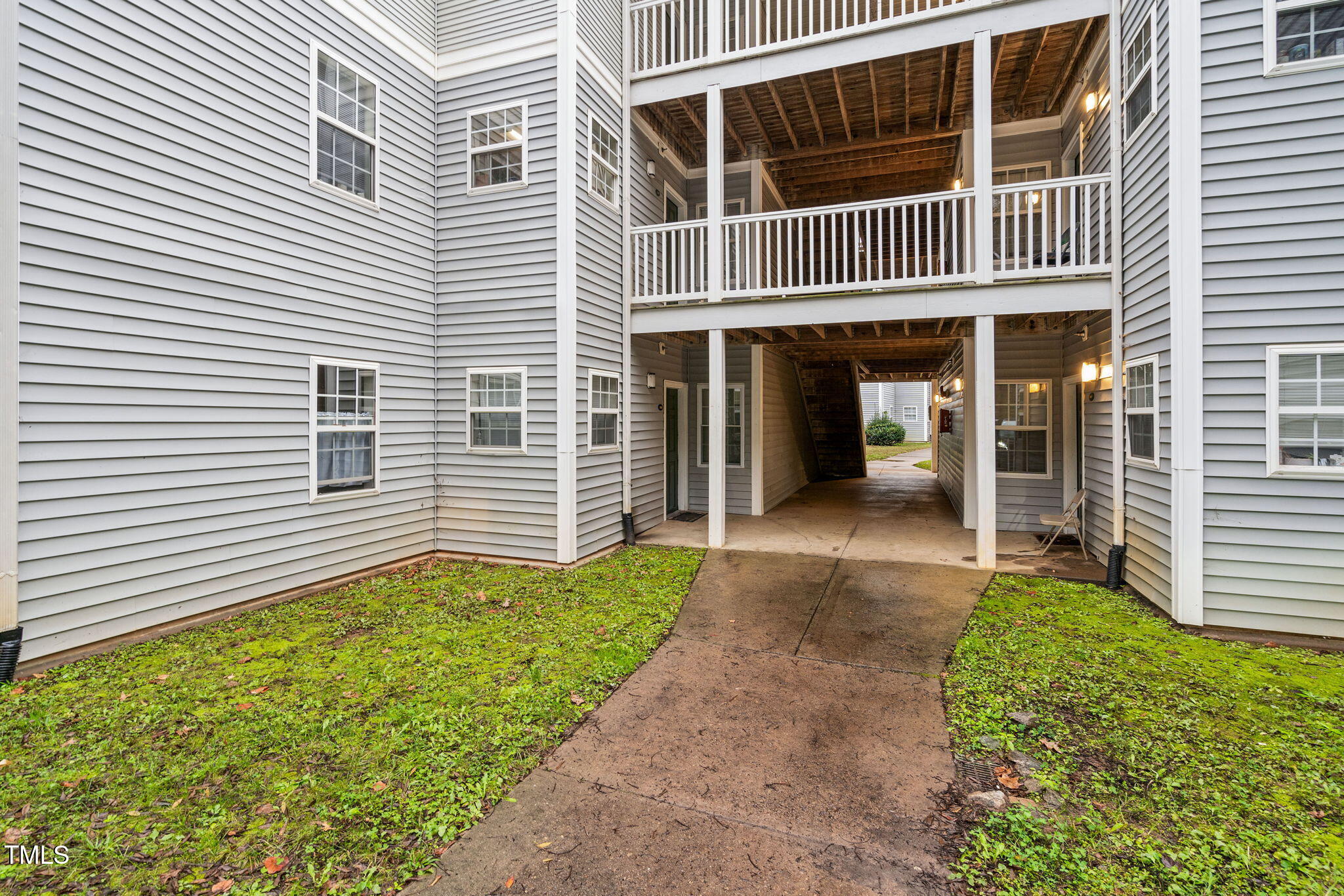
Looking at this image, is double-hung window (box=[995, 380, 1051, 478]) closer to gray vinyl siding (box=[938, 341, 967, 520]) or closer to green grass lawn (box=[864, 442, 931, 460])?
gray vinyl siding (box=[938, 341, 967, 520])

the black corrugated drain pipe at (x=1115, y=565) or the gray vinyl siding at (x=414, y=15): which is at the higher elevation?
the gray vinyl siding at (x=414, y=15)

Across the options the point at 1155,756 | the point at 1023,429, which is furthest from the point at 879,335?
the point at 1155,756


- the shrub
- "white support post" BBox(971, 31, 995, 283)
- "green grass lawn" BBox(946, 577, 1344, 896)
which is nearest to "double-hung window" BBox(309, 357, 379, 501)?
"green grass lawn" BBox(946, 577, 1344, 896)

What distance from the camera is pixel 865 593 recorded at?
6023 millimetres

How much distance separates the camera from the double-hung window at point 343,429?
595cm

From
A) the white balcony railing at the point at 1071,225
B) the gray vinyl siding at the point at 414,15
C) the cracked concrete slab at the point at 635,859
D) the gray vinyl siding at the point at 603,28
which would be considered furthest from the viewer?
the gray vinyl siding at the point at 603,28

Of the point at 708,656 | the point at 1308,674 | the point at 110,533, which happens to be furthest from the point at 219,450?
the point at 1308,674

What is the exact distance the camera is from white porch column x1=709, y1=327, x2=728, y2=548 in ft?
25.9

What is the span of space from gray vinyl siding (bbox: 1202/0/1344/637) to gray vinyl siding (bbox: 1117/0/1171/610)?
34 cm

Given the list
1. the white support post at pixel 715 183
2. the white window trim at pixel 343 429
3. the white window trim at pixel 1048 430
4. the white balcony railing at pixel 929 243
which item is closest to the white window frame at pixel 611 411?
the white balcony railing at pixel 929 243

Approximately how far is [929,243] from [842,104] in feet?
9.97

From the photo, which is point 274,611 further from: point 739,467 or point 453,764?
point 739,467

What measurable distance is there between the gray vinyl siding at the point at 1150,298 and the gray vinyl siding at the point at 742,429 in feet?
17.9

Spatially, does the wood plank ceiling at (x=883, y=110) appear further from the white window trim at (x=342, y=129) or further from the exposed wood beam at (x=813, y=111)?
the white window trim at (x=342, y=129)
